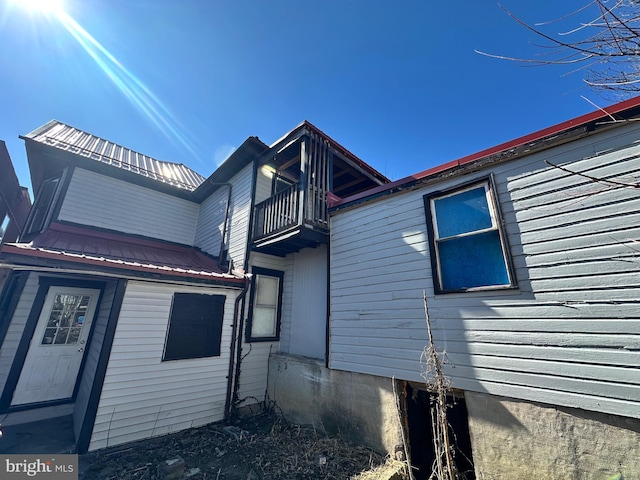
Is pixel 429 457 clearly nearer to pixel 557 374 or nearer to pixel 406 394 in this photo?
pixel 406 394

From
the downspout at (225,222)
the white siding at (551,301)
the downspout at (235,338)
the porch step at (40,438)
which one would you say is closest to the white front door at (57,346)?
the porch step at (40,438)

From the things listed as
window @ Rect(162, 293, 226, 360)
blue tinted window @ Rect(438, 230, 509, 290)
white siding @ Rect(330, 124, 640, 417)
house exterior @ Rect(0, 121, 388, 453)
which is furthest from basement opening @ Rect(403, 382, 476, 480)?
window @ Rect(162, 293, 226, 360)

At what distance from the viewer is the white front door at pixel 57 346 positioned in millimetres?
5594

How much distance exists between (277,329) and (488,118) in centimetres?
798

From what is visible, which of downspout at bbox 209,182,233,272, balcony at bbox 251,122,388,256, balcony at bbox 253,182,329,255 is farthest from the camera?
downspout at bbox 209,182,233,272

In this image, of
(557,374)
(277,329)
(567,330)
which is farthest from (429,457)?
(277,329)

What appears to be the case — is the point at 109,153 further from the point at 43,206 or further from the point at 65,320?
the point at 65,320

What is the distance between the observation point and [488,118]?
6695 mm

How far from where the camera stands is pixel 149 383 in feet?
16.0

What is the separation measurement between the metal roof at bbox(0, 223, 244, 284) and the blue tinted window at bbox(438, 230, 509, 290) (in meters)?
4.68

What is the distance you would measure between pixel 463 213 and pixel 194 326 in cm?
579

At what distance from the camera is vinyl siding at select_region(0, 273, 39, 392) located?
17.7ft

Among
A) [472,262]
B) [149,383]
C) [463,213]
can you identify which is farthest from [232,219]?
[472,262]

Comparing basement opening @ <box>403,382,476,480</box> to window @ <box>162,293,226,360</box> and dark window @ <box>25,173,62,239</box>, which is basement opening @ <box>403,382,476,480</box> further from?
dark window @ <box>25,173,62,239</box>
